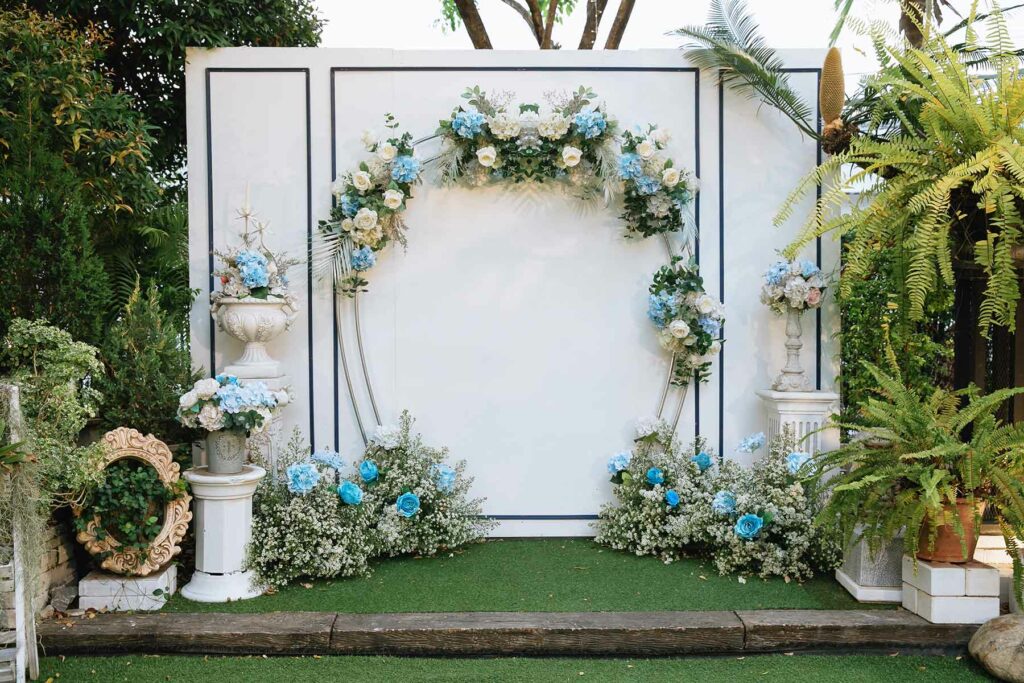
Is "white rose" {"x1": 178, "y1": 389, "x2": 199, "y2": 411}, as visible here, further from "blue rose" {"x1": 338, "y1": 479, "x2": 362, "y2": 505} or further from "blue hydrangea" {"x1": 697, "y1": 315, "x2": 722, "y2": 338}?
"blue hydrangea" {"x1": 697, "y1": 315, "x2": 722, "y2": 338}

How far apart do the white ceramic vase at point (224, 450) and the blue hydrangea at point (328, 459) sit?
62 centimetres

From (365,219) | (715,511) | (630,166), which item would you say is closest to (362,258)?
(365,219)

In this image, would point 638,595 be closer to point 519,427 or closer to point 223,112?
point 519,427

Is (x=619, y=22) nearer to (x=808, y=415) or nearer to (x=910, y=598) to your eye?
(x=808, y=415)

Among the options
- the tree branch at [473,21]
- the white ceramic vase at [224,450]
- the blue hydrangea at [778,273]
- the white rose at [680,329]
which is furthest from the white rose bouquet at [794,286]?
the tree branch at [473,21]

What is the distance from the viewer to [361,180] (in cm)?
445

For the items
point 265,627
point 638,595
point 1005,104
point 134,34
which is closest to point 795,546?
point 638,595

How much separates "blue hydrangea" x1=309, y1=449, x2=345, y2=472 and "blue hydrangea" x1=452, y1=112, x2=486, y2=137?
1.90m

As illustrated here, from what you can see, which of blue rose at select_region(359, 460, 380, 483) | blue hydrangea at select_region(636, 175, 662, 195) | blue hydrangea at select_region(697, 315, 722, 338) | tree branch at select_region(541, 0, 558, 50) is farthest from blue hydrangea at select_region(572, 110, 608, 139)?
tree branch at select_region(541, 0, 558, 50)

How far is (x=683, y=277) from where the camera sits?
4613mm

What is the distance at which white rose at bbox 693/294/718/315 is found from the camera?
4492 millimetres

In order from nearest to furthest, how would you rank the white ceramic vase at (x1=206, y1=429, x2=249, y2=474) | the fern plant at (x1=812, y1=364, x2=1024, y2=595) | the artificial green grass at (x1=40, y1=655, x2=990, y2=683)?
1. the artificial green grass at (x1=40, y1=655, x2=990, y2=683)
2. the fern plant at (x1=812, y1=364, x2=1024, y2=595)
3. the white ceramic vase at (x1=206, y1=429, x2=249, y2=474)

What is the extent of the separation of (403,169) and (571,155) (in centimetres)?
93

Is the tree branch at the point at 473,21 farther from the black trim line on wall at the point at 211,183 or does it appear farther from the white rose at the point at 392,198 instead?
the white rose at the point at 392,198
